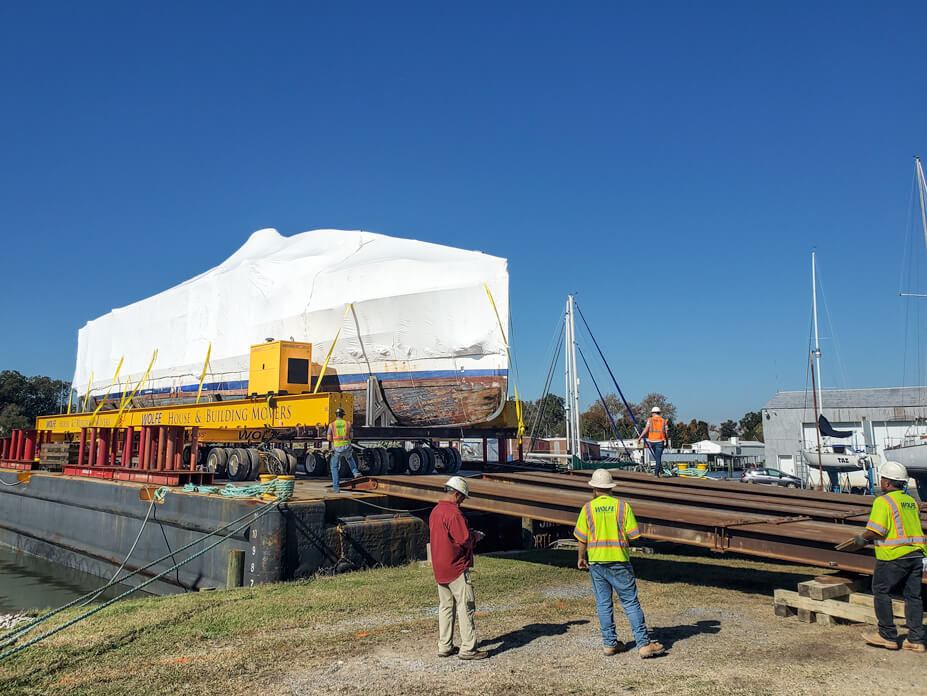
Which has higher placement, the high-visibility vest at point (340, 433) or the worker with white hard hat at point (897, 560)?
the high-visibility vest at point (340, 433)

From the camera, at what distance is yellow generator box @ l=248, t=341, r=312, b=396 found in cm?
1730

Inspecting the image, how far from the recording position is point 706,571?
1034 centimetres

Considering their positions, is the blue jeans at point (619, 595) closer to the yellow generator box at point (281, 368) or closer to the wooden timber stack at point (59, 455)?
the yellow generator box at point (281, 368)

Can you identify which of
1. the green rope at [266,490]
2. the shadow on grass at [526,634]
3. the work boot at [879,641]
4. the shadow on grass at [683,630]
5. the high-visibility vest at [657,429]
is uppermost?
the high-visibility vest at [657,429]

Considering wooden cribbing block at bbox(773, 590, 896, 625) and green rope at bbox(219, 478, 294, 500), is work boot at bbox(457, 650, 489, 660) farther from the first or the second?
green rope at bbox(219, 478, 294, 500)

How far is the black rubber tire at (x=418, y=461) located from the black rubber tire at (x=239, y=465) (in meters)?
4.17

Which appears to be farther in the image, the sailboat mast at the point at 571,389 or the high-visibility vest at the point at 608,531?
the sailboat mast at the point at 571,389

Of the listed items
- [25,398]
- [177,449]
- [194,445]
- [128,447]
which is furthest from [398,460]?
[25,398]

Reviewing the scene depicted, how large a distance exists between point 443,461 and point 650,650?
13.4 meters

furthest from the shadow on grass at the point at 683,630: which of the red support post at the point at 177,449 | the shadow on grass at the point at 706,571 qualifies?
the red support post at the point at 177,449

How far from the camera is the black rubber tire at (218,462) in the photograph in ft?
57.2

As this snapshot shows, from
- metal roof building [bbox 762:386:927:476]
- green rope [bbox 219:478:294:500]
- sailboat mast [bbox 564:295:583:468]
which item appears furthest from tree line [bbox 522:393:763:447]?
green rope [bbox 219:478:294:500]

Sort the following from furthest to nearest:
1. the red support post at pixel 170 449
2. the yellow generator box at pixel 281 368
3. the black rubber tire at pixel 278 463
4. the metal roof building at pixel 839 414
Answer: the metal roof building at pixel 839 414, the yellow generator box at pixel 281 368, the black rubber tire at pixel 278 463, the red support post at pixel 170 449

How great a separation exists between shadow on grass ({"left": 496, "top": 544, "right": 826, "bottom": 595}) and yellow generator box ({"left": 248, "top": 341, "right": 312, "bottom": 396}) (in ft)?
25.8
